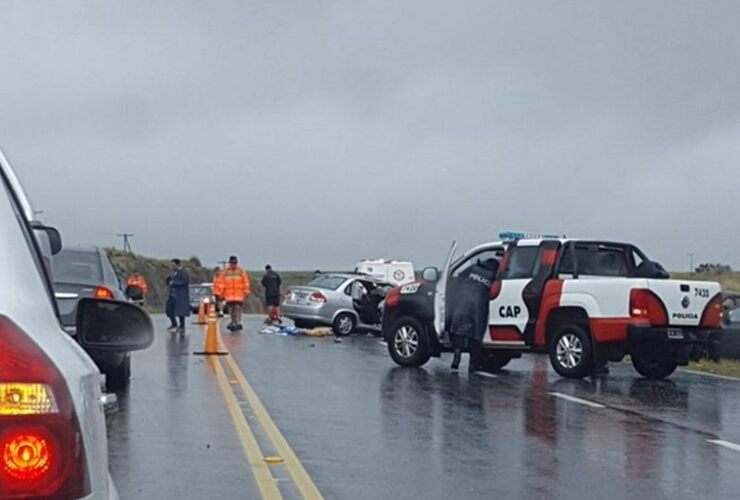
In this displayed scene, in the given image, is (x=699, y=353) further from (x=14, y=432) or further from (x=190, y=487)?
(x=14, y=432)

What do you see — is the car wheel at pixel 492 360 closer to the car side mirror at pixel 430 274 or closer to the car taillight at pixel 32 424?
the car side mirror at pixel 430 274

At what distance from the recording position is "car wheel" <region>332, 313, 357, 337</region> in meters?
27.8

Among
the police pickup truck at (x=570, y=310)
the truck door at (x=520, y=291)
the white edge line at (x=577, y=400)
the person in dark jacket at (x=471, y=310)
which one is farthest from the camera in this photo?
the person in dark jacket at (x=471, y=310)

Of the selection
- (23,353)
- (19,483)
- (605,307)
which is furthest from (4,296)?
(605,307)

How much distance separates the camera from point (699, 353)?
17.0 meters

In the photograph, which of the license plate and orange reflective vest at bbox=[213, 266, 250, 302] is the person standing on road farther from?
the license plate

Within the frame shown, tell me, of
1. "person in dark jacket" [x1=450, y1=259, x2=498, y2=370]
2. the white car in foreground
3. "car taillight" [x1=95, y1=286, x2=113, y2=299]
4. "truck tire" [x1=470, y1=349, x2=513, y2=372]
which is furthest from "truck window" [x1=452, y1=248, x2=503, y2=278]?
the white car in foreground

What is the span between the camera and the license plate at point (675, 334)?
15.8m

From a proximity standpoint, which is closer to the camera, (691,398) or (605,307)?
(691,398)

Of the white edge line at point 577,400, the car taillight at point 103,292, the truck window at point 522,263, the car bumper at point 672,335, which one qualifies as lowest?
the white edge line at point 577,400

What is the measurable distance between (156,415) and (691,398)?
21.2ft

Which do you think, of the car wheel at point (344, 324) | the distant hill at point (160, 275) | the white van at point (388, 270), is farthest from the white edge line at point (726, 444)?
the distant hill at point (160, 275)

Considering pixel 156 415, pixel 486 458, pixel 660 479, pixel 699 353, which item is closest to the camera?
pixel 660 479

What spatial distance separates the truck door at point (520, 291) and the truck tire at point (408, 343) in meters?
1.08
